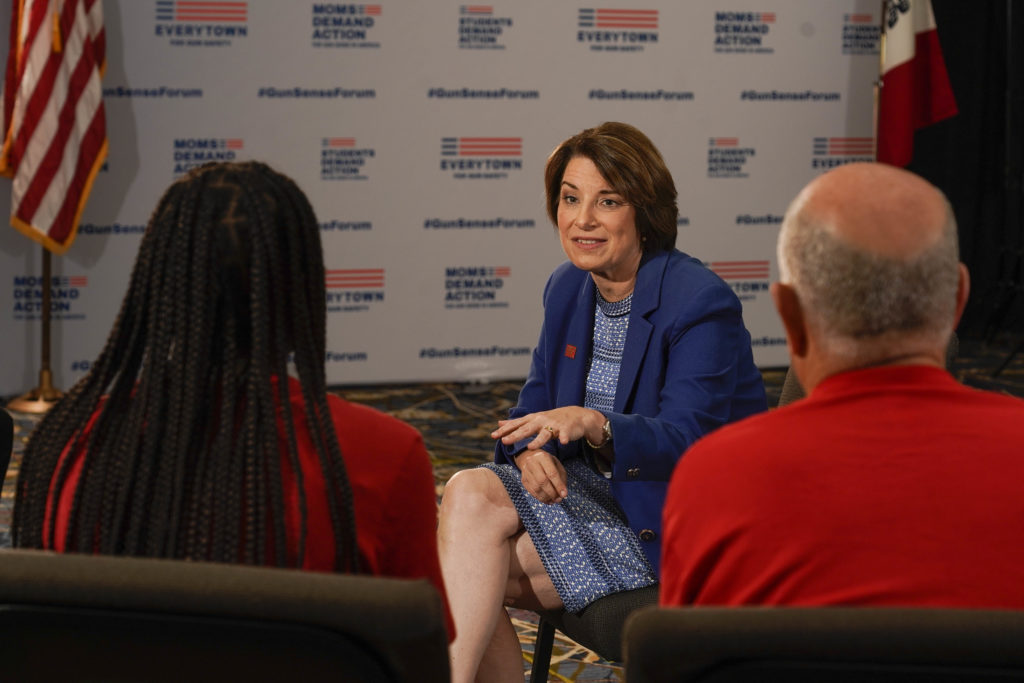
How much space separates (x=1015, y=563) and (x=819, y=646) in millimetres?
253

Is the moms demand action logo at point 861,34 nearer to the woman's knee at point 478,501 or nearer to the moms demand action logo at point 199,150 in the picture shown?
the moms demand action logo at point 199,150

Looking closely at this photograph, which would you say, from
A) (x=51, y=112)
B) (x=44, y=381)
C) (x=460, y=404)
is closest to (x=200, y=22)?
(x=51, y=112)

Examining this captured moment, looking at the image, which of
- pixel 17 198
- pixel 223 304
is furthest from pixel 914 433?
pixel 17 198

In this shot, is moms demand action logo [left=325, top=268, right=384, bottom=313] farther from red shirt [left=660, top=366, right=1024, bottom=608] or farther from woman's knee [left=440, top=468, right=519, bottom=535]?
red shirt [left=660, top=366, right=1024, bottom=608]

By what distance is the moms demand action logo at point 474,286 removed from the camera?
6.08 m

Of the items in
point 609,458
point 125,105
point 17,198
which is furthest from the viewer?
point 125,105

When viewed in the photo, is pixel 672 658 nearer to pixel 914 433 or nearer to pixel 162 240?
pixel 914 433

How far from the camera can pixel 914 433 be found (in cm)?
106

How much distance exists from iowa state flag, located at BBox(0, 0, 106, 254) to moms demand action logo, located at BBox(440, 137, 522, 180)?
5.53ft

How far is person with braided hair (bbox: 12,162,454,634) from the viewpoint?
1.14m

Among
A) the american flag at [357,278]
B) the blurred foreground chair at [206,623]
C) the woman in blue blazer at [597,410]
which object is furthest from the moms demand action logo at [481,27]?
the blurred foreground chair at [206,623]

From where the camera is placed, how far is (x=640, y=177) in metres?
2.36

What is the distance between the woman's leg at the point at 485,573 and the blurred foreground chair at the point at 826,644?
1.13 m

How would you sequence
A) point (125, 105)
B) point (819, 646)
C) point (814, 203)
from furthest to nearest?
point (125, 105) → point (814, 203) → point (819, 646)
